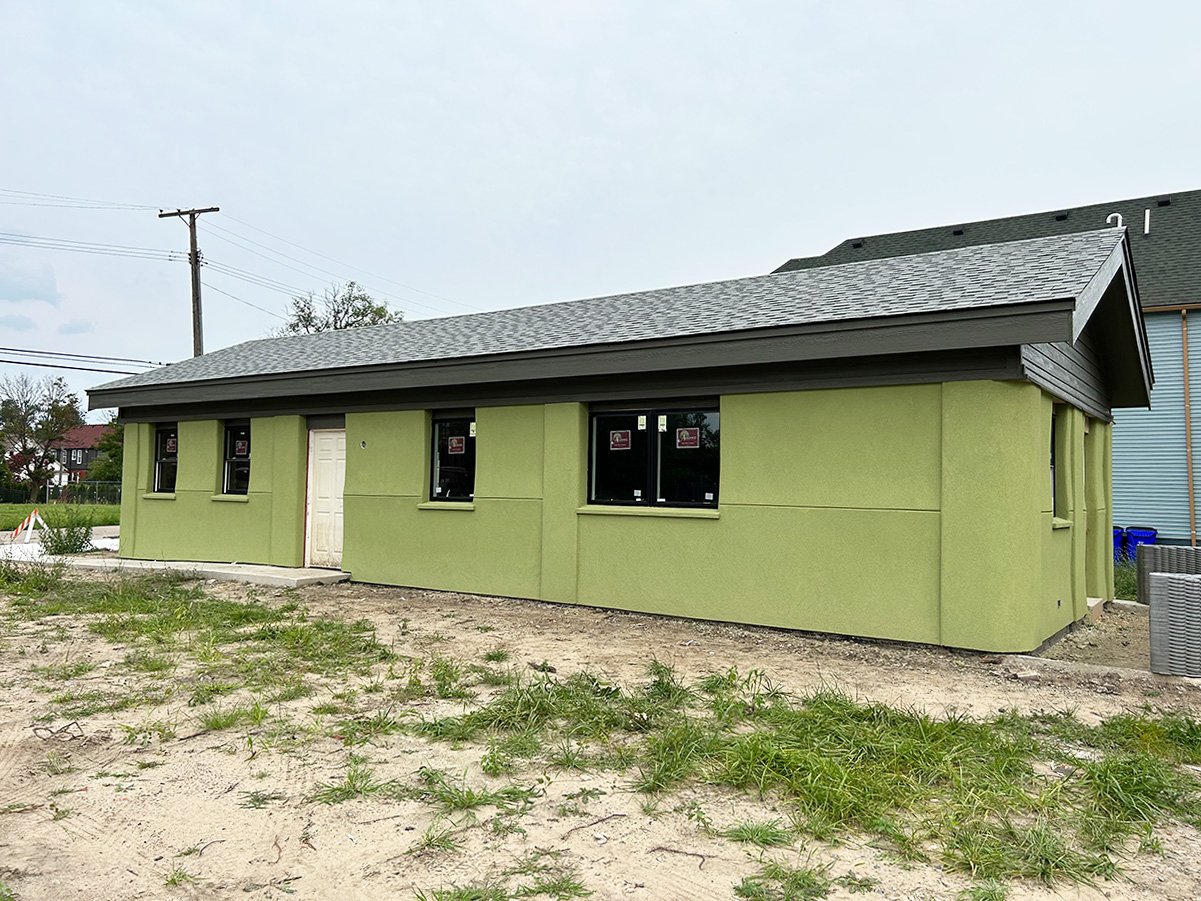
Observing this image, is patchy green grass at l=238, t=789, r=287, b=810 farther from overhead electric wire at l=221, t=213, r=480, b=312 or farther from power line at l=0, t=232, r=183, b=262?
power line at l=0, t=232, r=183, b=262

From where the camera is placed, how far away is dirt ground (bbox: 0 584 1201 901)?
Answer: 3.02 metres

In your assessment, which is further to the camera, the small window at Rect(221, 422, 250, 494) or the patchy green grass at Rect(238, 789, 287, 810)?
the small window at Rect(221, 422, 250, 494)

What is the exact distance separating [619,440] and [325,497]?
5.35 meters

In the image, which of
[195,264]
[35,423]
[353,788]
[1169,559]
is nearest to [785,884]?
[353,788]

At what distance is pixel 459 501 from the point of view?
11000mm

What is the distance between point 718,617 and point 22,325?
95502 mm

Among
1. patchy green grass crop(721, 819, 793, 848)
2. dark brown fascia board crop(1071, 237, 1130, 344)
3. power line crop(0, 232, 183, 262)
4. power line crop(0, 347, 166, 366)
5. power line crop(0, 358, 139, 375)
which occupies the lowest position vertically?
patchy green grass crop(721, 819, 793, 848)

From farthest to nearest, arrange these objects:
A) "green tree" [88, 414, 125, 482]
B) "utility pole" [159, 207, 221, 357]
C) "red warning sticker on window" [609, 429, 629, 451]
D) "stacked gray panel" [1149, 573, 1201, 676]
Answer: "green tree" [88, 414, 125, 482] < "utility pole" [159, 207, 221, 357] < "red warning sticker on window" [609, 429, 629, 451] < "stacked gray panel" [1149, 573, 1201, 676]

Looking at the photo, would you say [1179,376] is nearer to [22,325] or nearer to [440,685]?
[440,685]

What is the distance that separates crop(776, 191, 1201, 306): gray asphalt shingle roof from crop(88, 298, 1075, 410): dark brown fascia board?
13046mm

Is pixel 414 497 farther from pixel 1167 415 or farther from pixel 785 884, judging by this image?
pixel 1167 415

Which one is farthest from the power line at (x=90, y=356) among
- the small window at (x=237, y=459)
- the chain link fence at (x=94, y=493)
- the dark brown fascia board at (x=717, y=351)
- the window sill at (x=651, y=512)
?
the window sill at (x=651, y=512)

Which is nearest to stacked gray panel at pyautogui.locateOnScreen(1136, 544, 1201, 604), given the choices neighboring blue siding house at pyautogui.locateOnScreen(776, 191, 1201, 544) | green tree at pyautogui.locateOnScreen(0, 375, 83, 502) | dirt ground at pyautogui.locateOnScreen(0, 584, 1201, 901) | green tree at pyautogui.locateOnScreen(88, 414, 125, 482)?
dirt ground at pyautogui.locateOnScreen(0, 584, 1201, 901)

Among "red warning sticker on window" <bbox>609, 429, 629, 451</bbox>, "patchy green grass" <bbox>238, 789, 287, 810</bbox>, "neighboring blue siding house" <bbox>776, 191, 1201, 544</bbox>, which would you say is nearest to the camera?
"patchy green grass" <bbox>238, 789, 287, 810</bbox>
